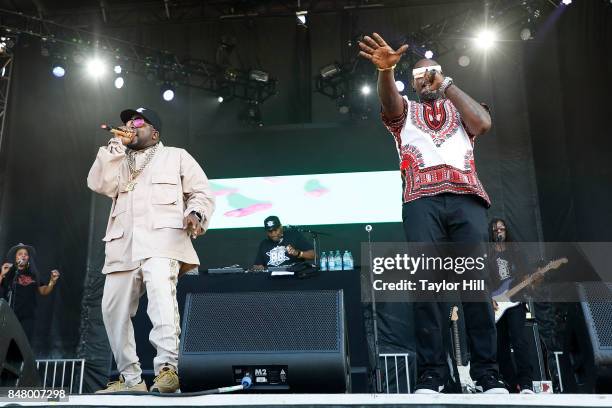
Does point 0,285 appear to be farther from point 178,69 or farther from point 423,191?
point 423,191

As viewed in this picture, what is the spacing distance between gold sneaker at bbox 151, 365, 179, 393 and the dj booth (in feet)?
7.17

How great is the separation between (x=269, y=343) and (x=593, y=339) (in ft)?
4.04

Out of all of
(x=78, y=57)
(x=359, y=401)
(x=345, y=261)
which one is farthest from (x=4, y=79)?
(x=359, y=401)

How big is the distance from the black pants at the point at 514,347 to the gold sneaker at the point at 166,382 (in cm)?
303

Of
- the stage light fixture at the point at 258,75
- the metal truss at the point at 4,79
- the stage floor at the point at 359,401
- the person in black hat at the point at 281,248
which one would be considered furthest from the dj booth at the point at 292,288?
the metal truss at the point at 4,79

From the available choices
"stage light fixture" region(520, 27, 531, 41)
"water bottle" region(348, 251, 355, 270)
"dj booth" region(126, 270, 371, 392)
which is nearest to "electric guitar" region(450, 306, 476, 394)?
"dj booth" region(126, 270, 371, 392)

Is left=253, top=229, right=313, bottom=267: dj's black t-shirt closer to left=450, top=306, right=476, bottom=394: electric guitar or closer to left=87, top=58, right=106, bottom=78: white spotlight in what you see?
left=450, top=306, right=476, bottom=394: electric guitar

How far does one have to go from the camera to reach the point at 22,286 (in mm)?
6895

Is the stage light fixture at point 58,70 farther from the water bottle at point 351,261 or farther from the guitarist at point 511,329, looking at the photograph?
the guitarist at point 511,329

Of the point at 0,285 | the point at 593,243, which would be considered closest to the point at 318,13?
the point at 593,243

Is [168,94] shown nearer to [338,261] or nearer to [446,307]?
[338,261]

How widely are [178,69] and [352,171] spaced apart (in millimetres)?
2815

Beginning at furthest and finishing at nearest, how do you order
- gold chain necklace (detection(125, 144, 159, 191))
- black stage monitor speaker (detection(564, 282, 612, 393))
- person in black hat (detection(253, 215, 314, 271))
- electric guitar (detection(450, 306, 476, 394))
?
person in black hat (detection(253, 215, 314, 271))
electric guitar (detection(450, 306, 476, 394))
gold chain necklace (detection(125, 144, 159, 191))
black stage monitor speaker (detection(564, 282, 612, 393))

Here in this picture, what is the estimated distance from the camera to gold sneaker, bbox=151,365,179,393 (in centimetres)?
284
